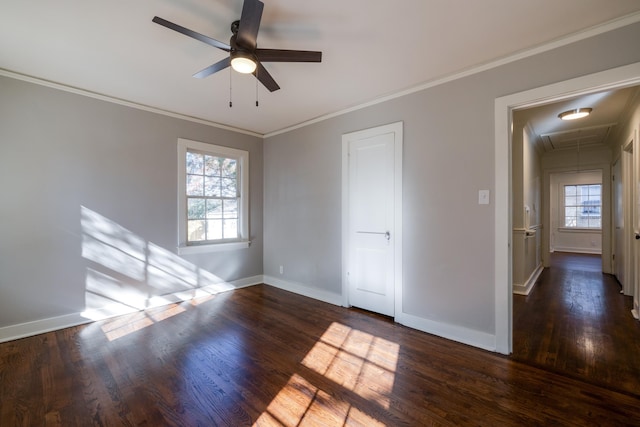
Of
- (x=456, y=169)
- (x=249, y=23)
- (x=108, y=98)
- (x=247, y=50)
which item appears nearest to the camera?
(x=249, y=23)

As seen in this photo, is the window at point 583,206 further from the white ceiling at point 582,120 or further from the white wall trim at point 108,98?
the white wall trim at point 108,98

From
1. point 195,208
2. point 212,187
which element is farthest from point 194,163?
point 195,208

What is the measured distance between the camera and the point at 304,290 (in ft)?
13.6

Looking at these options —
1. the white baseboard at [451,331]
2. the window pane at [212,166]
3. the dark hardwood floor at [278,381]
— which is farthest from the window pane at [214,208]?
the white baseboard at [451,331]

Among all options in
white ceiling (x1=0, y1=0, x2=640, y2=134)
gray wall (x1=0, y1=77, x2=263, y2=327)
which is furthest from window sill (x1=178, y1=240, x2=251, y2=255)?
white ceiling (x1=0, y1=0, x2=640, y2=134)

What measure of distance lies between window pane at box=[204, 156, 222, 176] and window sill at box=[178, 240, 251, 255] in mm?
1086

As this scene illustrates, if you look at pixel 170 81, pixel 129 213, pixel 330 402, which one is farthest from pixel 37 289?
pixel 330 402

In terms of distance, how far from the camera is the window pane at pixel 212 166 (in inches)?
163

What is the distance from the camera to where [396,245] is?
308 cm

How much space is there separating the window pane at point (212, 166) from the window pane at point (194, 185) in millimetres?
164

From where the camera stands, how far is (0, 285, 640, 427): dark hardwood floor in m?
1.68

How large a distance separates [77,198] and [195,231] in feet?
4.51

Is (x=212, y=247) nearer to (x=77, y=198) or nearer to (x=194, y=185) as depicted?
(x=194, y=185)

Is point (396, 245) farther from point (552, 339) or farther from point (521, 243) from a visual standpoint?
point (521, 243)
